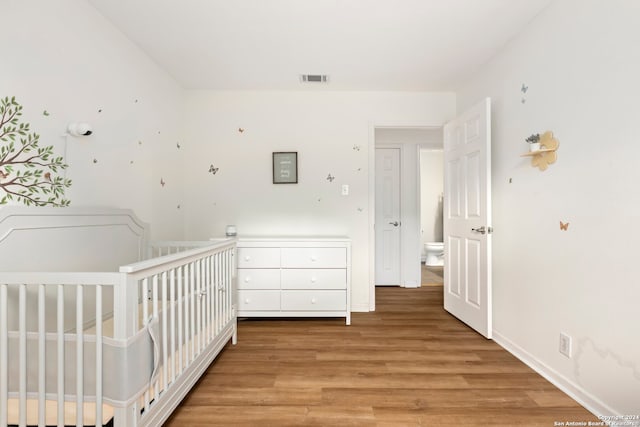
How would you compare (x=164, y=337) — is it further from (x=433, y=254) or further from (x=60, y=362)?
(x=433, y=254)

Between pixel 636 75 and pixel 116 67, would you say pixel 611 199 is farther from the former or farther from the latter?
pixel 116 67

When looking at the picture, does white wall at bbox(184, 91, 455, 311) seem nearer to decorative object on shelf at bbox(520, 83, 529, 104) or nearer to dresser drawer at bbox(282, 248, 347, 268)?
dresser drawer at bbox(282, 248, 347, 268)

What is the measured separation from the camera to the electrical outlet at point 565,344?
1703 mm

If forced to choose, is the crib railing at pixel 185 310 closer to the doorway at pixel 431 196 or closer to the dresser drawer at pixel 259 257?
the dresser drawer at pixel 259 257

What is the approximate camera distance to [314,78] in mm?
2809

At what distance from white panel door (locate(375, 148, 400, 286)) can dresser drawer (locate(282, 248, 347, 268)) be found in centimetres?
155

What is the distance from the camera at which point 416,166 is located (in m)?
4.17

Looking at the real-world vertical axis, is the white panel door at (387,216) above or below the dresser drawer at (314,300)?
above

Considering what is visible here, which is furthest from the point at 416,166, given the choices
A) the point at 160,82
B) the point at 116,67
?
the point at 116,67

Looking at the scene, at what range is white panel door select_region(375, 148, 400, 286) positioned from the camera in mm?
4199

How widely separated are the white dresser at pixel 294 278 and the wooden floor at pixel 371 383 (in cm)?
18

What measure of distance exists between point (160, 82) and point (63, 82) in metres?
1.07

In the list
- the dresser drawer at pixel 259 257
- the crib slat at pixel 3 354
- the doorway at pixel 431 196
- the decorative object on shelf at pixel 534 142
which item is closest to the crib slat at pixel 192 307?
the crib slat at pixel 3 354

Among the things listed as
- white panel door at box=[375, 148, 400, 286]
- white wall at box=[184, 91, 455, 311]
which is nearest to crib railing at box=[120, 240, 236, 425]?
white wall at box=[184, 91, 455, 311]
